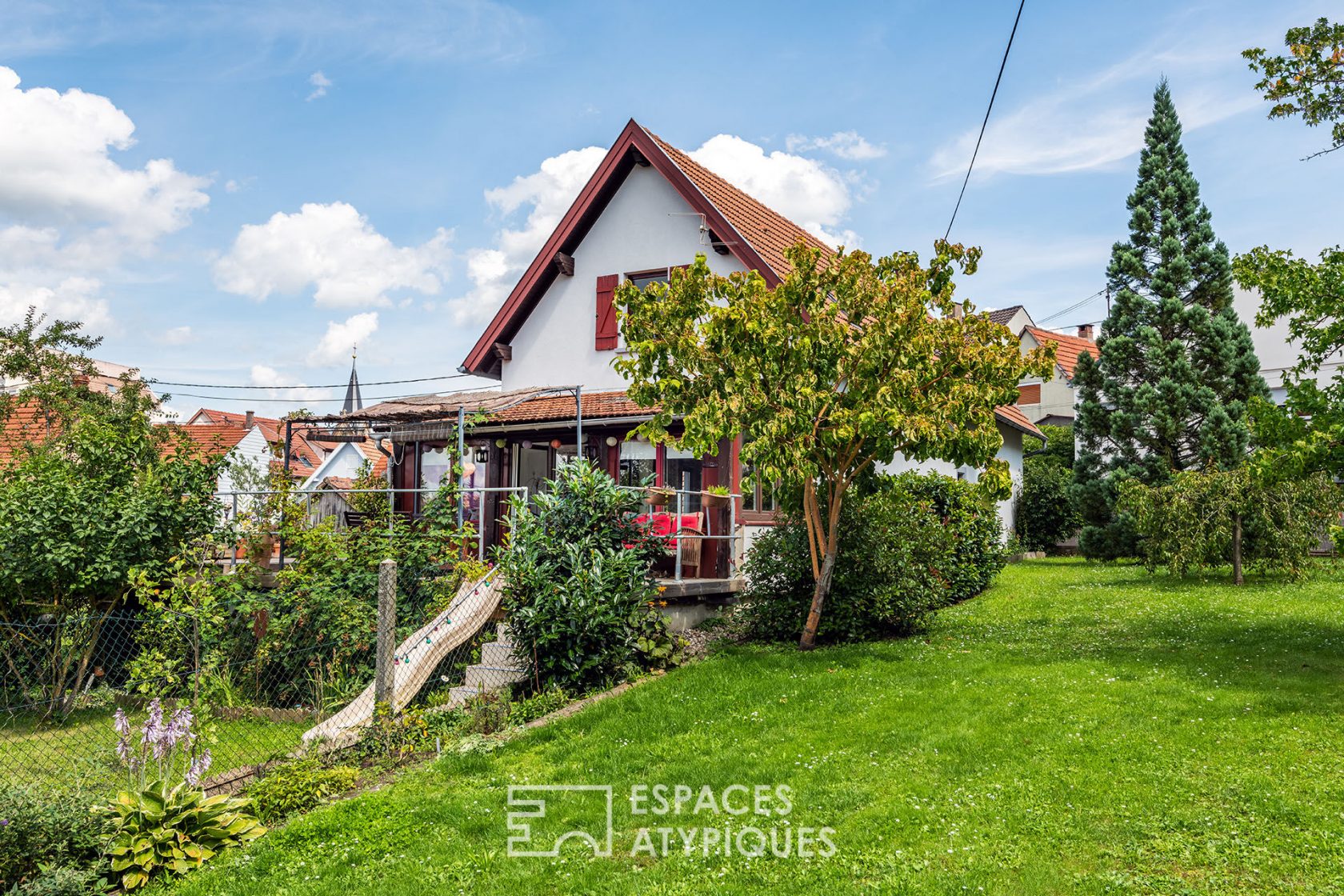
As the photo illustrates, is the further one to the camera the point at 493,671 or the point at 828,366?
the point at 828,366

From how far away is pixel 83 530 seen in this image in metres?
11.2

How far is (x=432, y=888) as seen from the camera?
5.12m

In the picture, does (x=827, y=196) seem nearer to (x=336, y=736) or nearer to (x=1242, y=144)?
(x=1242, y=144)

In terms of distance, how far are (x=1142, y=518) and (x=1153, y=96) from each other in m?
12.7

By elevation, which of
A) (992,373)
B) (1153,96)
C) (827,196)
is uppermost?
(1153,96)

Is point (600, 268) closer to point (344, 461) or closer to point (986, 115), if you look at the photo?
point (986, 115)

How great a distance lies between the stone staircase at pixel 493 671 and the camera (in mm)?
9648

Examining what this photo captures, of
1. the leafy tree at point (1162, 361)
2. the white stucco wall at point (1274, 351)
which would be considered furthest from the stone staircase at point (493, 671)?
the white stucco wall at point (1274, 351)

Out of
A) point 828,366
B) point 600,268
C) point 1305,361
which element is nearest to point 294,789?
point 828,366

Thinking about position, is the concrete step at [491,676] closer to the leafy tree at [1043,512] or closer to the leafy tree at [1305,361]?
the leafy tree at [1305,361]

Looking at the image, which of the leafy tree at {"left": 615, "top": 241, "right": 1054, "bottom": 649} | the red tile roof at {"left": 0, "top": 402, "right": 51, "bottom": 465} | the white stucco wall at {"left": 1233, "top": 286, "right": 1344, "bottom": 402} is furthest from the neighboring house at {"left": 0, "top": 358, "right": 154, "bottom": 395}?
the white stucco wall at {"left": 1233, "top": 286, "right": 1344, "bottom": 402}

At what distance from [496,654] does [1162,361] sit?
18375 mm

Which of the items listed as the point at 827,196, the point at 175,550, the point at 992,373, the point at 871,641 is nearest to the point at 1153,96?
the point at 827,196

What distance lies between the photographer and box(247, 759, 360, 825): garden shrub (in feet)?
21.7
